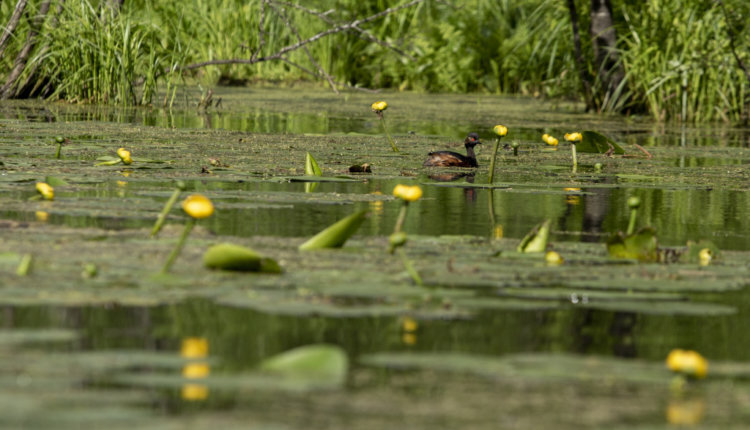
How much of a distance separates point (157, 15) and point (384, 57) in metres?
2.78

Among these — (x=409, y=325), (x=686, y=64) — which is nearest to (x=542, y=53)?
(x=686, y=64)

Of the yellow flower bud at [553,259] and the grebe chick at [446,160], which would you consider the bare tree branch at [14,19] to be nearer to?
the grebe chick at [446,160]

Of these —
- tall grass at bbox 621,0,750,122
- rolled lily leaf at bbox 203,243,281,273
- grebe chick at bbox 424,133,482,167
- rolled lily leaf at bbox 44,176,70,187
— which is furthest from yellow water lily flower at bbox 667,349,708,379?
tall grass at bbox 621,0,750,122

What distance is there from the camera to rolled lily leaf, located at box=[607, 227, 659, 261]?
116 inches

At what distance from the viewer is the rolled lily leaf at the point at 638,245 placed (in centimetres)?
296

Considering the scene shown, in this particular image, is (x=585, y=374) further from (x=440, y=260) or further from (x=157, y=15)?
(x=157, y=15)

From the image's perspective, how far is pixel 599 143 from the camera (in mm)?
Result: 6395

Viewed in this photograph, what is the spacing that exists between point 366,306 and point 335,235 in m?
0.63

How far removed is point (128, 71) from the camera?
369 inches

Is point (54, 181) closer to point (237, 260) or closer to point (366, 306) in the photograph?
point (237, 260)

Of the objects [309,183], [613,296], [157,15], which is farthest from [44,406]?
[157,15]

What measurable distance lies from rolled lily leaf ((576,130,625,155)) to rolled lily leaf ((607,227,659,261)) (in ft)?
10.9

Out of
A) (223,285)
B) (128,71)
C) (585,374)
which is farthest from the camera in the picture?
(128,71)

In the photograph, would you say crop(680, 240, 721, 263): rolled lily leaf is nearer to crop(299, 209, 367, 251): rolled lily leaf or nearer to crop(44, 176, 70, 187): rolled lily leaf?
crop(299, 209, 367, 251): rolled lily leaf
